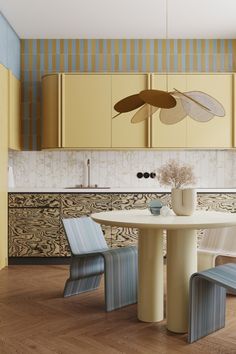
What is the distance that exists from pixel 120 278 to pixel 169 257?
569 millimetres

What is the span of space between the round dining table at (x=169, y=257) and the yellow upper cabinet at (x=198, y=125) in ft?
6.83

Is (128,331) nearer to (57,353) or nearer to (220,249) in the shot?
(57,353)

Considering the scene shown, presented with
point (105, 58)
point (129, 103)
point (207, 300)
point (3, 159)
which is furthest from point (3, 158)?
point (207, 300)

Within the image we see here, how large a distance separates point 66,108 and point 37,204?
46.5 inches

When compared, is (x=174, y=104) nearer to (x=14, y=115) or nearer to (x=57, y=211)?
(x=57, y=211)

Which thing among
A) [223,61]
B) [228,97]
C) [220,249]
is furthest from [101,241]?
[223,61]

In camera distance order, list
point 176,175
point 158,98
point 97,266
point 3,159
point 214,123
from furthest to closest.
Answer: point 214,123, point 3,159, point 97,266, point 176,175, point 158,98

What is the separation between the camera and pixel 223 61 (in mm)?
5863

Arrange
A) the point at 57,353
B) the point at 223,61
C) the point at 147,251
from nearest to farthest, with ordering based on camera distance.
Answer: the point at 57,353 → the point at 147,251 → the point at 223,61

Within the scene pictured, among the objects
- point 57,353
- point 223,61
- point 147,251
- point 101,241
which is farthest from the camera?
point 223,61

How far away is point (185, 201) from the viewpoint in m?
3.43

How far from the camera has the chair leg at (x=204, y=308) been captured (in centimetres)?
294

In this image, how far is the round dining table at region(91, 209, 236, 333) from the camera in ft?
9.90

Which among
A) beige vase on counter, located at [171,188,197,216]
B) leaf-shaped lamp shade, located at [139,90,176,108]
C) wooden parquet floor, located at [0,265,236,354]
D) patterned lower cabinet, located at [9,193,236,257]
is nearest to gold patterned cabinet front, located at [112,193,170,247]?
patterned lower cabinet, located at [9,193,236,257]
